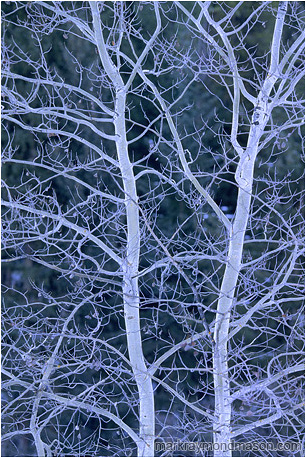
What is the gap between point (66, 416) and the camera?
7680 millimetres

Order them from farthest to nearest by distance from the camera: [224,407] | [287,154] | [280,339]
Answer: [280,339], [287,154], [224,407]

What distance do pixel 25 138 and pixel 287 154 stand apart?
3446 mm

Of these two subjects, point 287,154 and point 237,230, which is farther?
point 287,154

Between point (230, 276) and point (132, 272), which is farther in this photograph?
point (132, 272)

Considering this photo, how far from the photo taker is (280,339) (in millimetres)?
8000

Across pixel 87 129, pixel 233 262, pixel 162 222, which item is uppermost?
pixel 233 262

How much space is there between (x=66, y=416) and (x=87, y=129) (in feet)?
12.5

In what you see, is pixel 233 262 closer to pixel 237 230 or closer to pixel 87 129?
pixel 237 230

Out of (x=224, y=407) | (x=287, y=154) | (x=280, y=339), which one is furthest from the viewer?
(x=280, y=339)

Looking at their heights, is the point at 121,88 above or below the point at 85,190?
above

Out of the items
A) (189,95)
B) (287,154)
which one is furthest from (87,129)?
(287,154)

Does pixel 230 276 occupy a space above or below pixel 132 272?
above

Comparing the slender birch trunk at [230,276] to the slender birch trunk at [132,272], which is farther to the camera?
the slender birch trunk at [132,272]

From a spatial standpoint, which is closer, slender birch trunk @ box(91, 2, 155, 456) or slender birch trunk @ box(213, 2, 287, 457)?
slender birch trunk @ box(213, 2, 287, 457)
